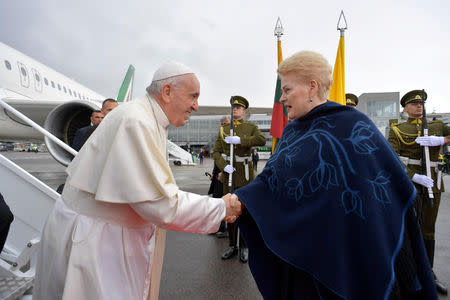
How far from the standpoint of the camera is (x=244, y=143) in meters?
3.91

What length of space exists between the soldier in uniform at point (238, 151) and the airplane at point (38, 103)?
3.88 m

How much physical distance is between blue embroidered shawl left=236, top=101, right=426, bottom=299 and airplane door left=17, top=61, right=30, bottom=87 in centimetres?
1041

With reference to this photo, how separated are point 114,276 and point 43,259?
416 millimetres

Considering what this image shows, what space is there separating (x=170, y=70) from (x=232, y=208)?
82 cm

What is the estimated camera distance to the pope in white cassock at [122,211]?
3.60ft

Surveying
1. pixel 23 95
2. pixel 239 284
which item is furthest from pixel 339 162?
pixel 23 95

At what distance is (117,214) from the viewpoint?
1.20 meters

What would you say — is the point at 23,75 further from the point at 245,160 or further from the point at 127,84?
the point at 245,160

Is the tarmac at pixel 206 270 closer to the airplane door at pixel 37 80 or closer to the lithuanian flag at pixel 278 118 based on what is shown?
the lithuanian flag at pixel 278 118

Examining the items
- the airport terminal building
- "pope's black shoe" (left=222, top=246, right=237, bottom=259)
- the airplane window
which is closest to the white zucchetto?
"pope's black shoe" (left=222, top=246, right=237, bottom=259)

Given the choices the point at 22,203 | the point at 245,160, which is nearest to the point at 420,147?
the point at 245,160

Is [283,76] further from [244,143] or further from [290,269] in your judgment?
[244,143]

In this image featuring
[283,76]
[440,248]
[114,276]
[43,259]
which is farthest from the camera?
[440,248]

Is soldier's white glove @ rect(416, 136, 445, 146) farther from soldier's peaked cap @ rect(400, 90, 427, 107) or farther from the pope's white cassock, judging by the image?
the pope's white cassock
